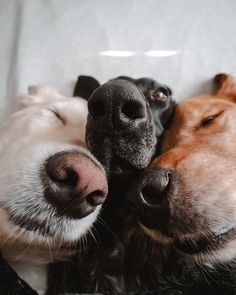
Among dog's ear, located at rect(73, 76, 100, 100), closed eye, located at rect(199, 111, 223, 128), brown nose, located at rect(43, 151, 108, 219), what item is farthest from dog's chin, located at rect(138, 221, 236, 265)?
dog's ear, located at rect(73, 76, 100, 100)

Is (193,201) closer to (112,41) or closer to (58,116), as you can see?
(58,116)

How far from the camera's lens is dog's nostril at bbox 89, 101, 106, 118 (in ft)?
3.08

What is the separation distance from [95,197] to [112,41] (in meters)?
1.23

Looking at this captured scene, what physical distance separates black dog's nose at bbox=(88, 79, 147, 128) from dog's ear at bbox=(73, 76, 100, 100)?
2.22ft

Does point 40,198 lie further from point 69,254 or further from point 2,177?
point 69,254

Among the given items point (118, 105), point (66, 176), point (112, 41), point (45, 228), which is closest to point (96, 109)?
point (118, 105)

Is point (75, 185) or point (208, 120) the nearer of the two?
point (75, 185)

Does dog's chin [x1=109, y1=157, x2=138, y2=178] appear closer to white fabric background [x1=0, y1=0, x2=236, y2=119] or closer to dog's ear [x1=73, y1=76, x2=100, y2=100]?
dog's ear [x1=73, y1=76, x2=100, y2=100]

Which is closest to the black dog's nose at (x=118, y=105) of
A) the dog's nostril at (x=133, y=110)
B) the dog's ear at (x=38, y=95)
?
the dog's nostril at (x=133, y=110)

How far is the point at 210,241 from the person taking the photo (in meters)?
0.96

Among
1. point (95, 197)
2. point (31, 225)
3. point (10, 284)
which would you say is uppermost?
point (95, 197)

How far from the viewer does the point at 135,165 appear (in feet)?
3.19

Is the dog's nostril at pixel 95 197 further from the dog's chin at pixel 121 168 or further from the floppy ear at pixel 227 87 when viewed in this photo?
the floppy ear at pixel 227 87

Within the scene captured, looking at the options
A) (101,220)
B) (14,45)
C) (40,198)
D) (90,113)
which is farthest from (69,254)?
(14,45)
